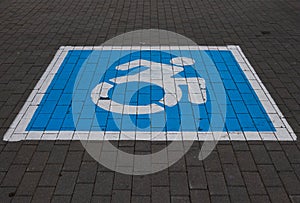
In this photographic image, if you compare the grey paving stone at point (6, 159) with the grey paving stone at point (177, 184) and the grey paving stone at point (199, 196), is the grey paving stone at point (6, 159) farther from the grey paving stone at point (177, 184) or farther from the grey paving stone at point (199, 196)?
the grey paving stone at point (199, 196)

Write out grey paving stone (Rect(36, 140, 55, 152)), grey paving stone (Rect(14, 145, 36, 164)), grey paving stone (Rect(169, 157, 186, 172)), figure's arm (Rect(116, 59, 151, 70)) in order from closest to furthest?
grey paving stone (Rect(169, 157, 186, 172)), grey paving stone (Rect(14, 145, 36, 164)), grey paving stone (Rect(36, 140, 55, 152)), figure's arm (Rect(116, 59, 151, 70))

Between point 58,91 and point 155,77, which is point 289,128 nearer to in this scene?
point 155,77

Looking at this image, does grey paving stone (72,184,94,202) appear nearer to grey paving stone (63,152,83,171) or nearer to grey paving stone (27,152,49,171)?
grey paving stone (63,152,83,171)

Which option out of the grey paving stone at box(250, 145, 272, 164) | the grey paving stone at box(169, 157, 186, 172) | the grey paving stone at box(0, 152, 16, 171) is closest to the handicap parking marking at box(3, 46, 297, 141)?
the grey paving stone at box(250, 145, 272, 164)

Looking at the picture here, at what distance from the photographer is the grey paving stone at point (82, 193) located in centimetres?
345

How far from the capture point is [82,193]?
352 centimetres

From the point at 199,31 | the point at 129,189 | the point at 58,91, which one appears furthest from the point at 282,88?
the point at 58,91

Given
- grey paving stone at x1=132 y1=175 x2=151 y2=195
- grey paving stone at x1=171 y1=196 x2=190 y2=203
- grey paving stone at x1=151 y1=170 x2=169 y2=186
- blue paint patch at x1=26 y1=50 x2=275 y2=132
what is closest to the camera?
grey paving stone at x1=171 y1=196 x2=190 y2=203

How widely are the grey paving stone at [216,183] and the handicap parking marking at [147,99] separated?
0.66 m

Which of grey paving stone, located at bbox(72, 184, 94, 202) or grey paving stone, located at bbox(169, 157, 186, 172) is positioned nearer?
grey paving stone, located at bbox(72, 184, 94, 202)

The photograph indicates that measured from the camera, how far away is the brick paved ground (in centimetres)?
355

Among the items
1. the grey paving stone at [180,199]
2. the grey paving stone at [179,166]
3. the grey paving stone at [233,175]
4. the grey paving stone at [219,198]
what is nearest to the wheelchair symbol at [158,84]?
the grey paving stone at [179,166]

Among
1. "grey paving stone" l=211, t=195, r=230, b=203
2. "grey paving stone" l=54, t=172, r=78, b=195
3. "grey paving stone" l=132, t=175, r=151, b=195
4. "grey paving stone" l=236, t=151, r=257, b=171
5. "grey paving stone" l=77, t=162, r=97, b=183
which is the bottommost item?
"grey paving stone" l=54, t=172, r=78, b=195

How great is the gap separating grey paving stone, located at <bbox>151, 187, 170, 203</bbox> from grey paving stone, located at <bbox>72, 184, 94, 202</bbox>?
727 millimetres
